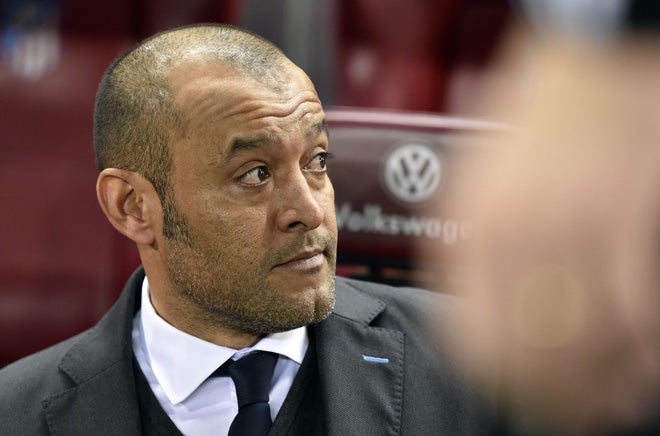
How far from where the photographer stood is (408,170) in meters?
1.20

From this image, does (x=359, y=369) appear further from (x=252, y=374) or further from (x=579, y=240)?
(x=579, y=240)

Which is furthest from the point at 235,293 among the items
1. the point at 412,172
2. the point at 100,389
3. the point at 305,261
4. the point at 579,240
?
the point at 579,240

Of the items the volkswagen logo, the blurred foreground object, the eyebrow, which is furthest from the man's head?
the blurred foreground object

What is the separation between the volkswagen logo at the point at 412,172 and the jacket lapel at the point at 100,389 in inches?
14.8

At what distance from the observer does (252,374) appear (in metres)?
1.02

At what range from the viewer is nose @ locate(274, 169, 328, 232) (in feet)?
3.19

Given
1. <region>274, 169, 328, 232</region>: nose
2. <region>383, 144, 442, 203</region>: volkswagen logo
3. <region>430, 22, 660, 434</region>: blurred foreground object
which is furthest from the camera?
<region>383, 144, 442, 203</region>: volkswagen logo

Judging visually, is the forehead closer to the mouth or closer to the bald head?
the bald head

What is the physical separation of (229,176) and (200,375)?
0.73 feet

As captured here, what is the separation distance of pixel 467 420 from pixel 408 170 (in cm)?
36

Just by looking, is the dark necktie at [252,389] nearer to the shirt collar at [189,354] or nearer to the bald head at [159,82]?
the shirt collar at [189,354]

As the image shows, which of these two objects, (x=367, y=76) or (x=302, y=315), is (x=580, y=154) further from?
(x=367, y=76)

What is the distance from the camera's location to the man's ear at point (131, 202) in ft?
3.45

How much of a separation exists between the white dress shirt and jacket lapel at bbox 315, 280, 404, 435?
1.6 inches
